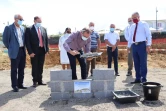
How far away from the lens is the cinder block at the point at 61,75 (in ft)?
20.2

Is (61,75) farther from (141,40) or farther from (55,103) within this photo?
(141,40)

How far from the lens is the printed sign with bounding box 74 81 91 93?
6145mm

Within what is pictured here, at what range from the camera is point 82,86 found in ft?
20.2

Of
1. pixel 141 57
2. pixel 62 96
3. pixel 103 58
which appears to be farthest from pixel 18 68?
pixel 103 58

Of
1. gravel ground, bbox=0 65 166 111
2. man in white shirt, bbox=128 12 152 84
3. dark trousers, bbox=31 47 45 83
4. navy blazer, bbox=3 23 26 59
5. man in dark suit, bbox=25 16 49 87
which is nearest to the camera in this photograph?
gravel ground, bbox=0 65 166 111

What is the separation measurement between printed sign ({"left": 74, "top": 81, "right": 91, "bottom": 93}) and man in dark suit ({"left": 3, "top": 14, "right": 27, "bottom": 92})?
1.94 meters

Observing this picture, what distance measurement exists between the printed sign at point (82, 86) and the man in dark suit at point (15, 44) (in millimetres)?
1936

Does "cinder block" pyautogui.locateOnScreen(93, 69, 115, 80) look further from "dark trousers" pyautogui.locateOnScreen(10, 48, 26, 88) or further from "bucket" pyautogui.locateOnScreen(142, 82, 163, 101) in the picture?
"dark trousers" pyautogui.locateOnScreen(10, 48, 26, 88)

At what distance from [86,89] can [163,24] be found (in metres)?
71.9

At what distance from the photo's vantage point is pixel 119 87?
7488 millimetres

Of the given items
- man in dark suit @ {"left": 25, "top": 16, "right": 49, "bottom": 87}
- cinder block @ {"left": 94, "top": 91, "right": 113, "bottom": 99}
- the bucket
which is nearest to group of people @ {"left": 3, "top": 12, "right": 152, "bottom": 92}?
man in dark suit @ {"left": 25, "top": 16, "right": 49, "bottom": 87}

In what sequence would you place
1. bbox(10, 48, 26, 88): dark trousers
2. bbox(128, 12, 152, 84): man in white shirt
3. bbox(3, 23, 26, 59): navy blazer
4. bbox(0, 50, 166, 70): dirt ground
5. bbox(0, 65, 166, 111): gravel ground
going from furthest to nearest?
bbox(0, 50, 166, 70): dirt ground → bbox(128, 12, 152, 84): man in white shirt → bbox(10, 48, 26, 88): dark trousers → bbox(3, 23, 26, 59): navy blazer → bbox(0, 65, 166, 111): gravel ground

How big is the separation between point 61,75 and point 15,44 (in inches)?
68.2

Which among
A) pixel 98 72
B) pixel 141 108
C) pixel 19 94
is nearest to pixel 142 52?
pixel 98 72
